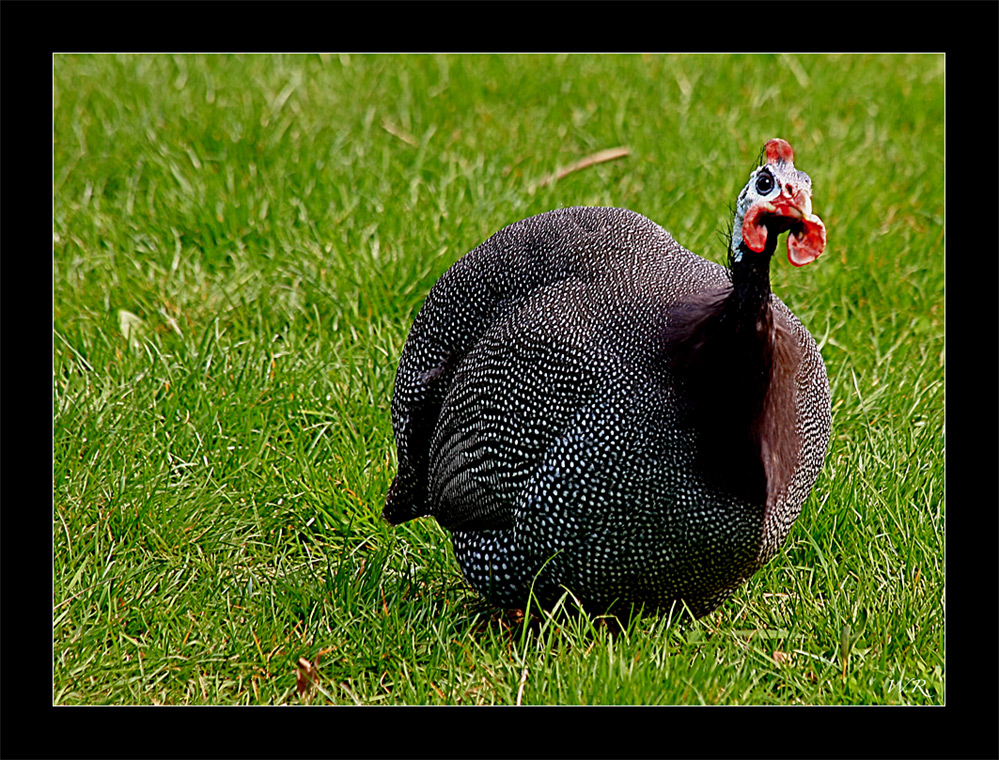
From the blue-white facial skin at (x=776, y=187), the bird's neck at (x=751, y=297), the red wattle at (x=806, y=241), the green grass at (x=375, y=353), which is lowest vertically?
the green grass at (x=375, y=353)

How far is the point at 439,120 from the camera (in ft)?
19.5

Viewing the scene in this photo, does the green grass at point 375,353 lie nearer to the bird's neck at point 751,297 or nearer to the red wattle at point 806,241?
the bird's neck at point 751,297

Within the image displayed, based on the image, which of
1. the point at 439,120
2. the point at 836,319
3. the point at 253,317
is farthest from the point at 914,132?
the point at 253,317

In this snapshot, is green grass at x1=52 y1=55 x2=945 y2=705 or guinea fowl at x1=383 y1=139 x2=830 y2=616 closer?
guinea fowl at x1=383 y1=139 x2=830 y2=616

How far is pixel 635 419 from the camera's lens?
2902 millimetres

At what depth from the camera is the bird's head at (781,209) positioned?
104 inches

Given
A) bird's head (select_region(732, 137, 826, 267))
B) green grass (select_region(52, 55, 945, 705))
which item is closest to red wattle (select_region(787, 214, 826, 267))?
bird's head (select_region(732, 137, 826, 267))

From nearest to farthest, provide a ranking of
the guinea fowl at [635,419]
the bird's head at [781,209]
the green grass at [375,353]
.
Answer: the bird's head at [781,209], the guinea fowl at [635,419], the green grass at [375,353]

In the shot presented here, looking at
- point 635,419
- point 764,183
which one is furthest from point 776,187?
point 635,419

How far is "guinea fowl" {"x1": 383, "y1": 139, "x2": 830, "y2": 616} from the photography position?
9.25 feet

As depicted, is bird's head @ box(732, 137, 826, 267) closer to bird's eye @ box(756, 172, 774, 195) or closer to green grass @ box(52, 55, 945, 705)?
bird's eye @ box(756, 172, 774, 195)

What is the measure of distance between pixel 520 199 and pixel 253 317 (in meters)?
1.28

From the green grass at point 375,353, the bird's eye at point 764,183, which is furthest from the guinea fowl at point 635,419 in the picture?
the green grass at point 375,353

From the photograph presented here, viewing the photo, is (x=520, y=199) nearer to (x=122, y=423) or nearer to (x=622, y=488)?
(x=122, y=423)
